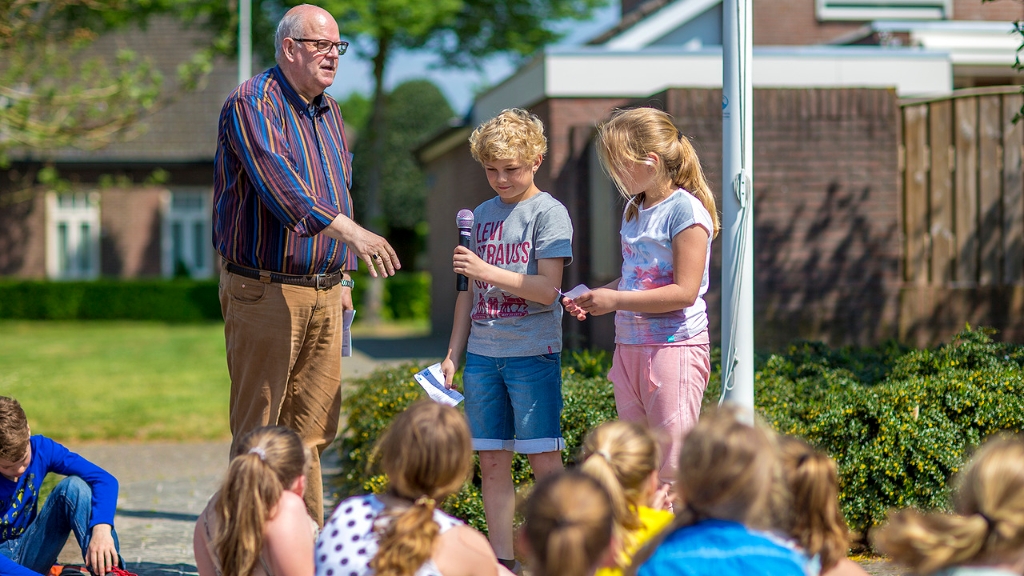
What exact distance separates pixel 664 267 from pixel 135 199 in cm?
2644

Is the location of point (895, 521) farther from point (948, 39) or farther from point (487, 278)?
point (948, 39)

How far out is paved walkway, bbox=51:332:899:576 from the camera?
452cm

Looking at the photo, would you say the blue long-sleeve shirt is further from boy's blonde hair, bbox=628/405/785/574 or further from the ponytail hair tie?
the ponytail hair tie

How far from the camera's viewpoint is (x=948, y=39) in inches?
439

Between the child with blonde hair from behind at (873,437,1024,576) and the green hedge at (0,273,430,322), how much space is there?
22.7 metres

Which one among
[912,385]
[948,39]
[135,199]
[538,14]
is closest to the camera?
[912,385]

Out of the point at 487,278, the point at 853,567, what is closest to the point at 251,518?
the point at 487,278

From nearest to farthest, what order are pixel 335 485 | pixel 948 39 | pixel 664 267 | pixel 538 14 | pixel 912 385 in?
1. pixel 664 267
2. pixel 912 385
3. pixel 335 485
4. pixel 948 39
5. pixel 538 14

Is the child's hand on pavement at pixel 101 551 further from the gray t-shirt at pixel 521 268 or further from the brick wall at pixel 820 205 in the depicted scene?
the brick wall at pixel 820 205

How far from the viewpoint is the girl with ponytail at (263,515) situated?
2.61 metres

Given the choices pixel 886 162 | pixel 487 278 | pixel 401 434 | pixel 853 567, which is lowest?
pixel 853 567

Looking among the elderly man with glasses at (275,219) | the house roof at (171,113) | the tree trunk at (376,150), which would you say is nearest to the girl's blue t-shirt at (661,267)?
the elderly man with glasses at (275,219)

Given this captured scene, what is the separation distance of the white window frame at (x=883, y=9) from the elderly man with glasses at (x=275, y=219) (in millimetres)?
11718

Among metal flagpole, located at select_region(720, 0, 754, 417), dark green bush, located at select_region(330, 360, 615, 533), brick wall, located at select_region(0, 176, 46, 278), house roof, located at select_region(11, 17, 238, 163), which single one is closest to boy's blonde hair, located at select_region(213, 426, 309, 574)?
dark green bush, located at select_region(330, 360, 615, 533)
